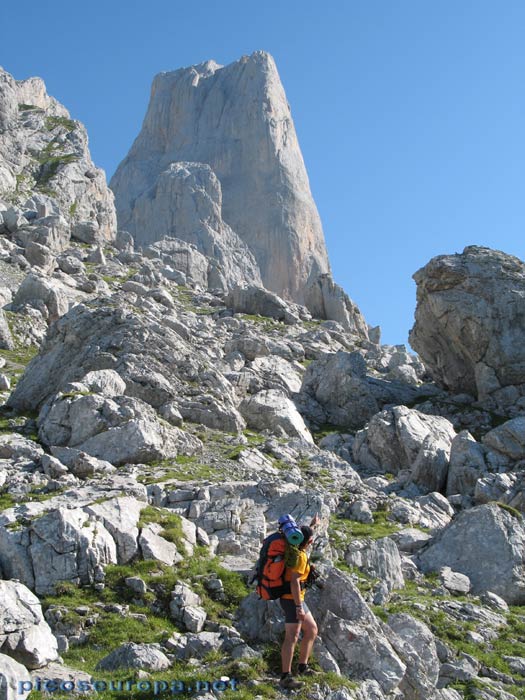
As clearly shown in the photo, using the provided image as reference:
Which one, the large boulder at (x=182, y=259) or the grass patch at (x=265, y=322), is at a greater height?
the large boulder at (x=182, y=259)

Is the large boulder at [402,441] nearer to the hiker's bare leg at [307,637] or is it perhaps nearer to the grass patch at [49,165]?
the hiker's bare leg at [307,637]

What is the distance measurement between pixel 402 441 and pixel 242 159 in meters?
107

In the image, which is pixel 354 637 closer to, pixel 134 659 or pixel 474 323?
pixel 134 659

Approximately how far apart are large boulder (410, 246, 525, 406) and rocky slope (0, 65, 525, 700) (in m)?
0.35

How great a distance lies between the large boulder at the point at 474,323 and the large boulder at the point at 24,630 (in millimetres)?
36493

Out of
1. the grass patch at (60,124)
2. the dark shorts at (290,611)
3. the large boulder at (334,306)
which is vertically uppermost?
the grass patch at (60,124)

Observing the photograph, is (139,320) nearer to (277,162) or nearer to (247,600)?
(247,600)

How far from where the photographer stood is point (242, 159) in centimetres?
13462

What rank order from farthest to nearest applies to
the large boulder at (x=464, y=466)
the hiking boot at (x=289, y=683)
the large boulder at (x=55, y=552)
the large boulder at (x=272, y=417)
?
the large boulder at (x=272, y=417) < the large boulder at (x=464, y=466) < the large boulder at (x=55, y=552) < the hiking boot at (x=289, y=683)

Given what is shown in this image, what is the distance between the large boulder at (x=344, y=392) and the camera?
1697 inches

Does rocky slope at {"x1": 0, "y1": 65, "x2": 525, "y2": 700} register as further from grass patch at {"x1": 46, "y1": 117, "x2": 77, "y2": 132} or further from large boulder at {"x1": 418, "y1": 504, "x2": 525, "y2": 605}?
grass patch at {"x1": 46, "y1": 117, "x2": 77, "y2": 132}

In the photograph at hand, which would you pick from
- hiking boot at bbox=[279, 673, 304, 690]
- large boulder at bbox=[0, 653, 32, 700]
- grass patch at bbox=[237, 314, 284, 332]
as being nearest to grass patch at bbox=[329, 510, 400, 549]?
hiking boot at bbox=[279, 673, 304, 690]

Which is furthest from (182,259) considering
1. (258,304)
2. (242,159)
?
(242,159)

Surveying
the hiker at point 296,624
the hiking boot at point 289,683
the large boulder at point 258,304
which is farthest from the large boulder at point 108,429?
the large boulder at point 258,304
